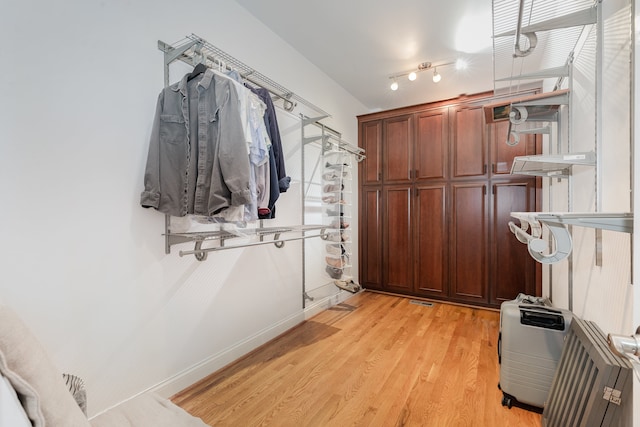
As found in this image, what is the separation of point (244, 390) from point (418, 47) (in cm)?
301

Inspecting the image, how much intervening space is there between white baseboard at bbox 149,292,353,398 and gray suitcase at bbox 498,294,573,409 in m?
1.64

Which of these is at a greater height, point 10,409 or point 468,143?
point 468,143

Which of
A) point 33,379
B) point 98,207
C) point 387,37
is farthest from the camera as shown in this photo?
point 387,37

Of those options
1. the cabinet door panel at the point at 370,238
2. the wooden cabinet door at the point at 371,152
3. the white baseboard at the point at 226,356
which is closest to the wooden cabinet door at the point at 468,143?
the wooden cabinet door at the point at 371,152

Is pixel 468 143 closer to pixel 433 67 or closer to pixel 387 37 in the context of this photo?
pixel 433 67

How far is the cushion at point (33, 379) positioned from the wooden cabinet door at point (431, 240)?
3368 millimetres

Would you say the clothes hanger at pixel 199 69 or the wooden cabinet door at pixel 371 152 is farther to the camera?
the wooden cabinet door at pixel 371 152

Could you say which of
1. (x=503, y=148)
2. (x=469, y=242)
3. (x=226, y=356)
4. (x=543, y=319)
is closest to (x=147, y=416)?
(x=226, y=356)

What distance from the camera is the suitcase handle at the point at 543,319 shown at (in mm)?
1547

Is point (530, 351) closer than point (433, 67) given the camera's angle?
Yes

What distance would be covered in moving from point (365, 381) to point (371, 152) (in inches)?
111

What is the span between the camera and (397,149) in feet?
12.1

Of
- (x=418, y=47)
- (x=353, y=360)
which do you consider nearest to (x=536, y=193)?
(x=418, y=47)

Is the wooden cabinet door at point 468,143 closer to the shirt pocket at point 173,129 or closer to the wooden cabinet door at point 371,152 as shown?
the wooden cabinet door at point 371,152
